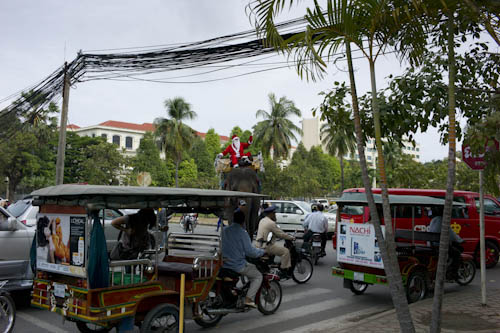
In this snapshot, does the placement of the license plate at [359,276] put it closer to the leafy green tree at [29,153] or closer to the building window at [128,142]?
the leafy green tree at [29,153]

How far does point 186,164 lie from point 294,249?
6335 centimetres

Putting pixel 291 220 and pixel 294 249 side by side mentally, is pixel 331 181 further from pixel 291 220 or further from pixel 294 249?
pixel 294 249

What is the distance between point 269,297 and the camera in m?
7.87

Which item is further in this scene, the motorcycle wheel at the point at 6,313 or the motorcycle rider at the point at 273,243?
the motorcycle rider at the point at 273,243

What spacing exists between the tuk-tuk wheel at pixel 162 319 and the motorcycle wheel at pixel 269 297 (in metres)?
2.01

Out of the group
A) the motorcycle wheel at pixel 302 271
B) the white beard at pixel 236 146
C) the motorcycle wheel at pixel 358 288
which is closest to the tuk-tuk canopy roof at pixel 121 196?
the motorcycle wheel at pixel 358 288

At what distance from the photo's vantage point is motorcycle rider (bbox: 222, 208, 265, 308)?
7.20 m

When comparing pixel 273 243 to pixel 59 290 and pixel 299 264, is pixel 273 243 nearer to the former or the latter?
pixel 299 264

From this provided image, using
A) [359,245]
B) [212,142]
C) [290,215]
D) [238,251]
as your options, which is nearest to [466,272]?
[359,245]

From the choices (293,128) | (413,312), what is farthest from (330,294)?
(293,128)

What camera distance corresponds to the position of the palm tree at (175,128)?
47344 millimetres

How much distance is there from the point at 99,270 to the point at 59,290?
0.74 metres

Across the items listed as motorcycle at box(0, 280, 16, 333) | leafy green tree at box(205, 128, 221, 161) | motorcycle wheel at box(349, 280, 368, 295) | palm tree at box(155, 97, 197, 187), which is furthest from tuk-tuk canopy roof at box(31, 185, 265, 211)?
leafy green tree at box(205, 128, 221, 161)

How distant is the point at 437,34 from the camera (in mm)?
6898
